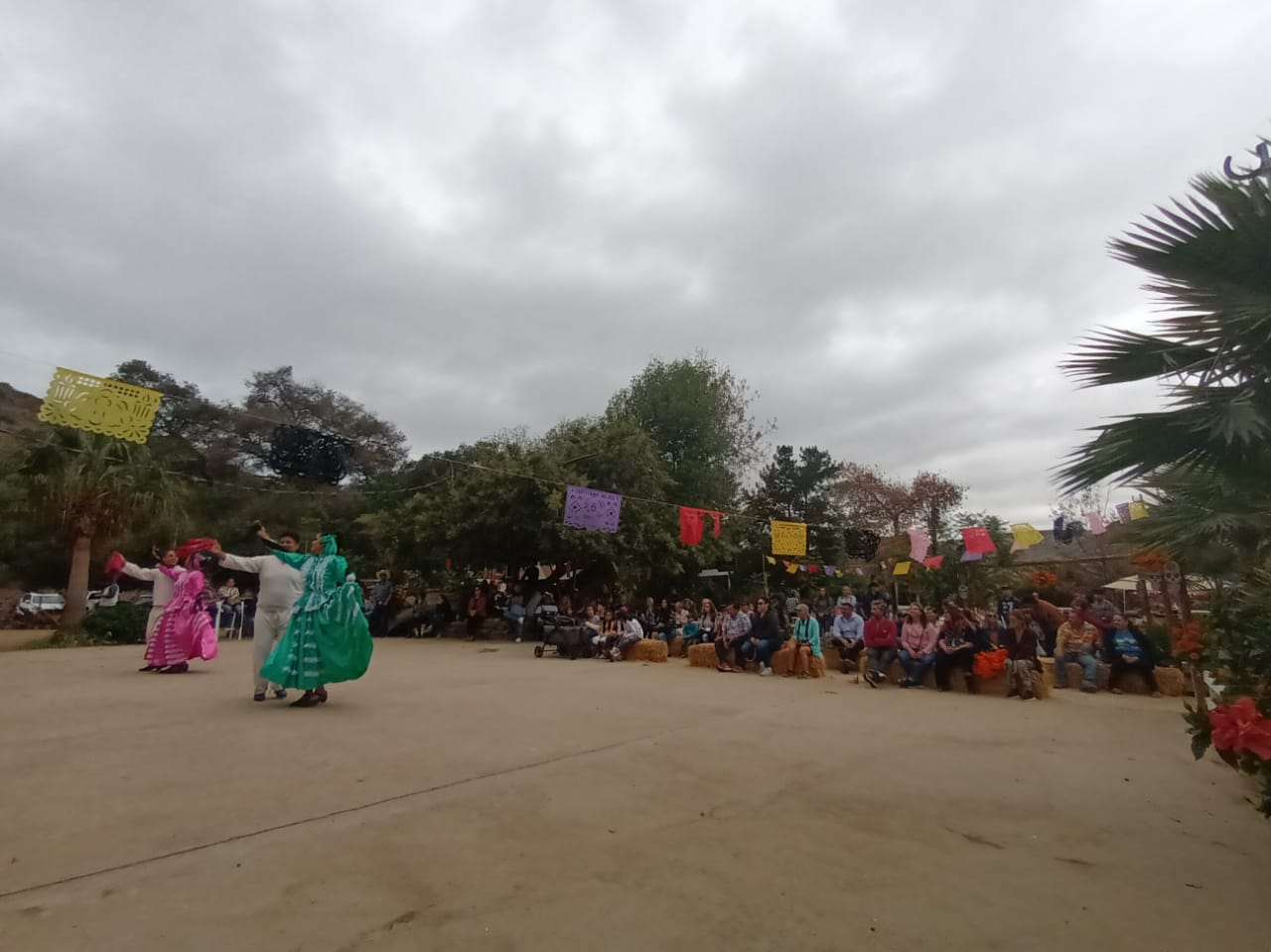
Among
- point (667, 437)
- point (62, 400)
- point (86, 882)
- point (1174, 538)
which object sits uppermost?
point (667, 437)

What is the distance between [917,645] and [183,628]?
920 centimetres

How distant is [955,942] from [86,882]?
294 centimetres

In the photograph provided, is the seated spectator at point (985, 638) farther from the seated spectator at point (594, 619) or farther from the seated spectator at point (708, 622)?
the seated spectator at point (594, 619)

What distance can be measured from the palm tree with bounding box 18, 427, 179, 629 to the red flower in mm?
16592

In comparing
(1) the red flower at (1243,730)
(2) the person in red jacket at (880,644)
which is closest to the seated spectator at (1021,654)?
(2) the person in red jacket at (880,644)

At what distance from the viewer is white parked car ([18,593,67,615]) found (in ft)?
72.9

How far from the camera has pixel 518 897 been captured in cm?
256

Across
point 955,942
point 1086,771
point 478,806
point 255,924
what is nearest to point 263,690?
point 478,806

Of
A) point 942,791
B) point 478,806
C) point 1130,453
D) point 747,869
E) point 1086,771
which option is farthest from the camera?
point 1086,771

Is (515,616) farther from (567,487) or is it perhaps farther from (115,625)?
(115,625)

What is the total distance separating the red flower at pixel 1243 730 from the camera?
8.50 feet

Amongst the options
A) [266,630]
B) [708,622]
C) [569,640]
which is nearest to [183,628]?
[266,630]

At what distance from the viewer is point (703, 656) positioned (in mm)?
11953

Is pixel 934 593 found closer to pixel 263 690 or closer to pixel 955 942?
pixel 263 690
